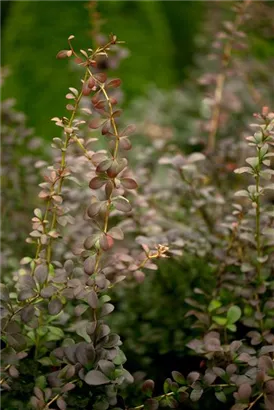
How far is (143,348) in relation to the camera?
4.99 feet

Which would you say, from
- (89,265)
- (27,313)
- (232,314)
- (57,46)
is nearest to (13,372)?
(27,313)

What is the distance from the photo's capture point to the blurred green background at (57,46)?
2.98 metres

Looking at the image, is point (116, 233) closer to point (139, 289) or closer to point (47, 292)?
point (47, 292)

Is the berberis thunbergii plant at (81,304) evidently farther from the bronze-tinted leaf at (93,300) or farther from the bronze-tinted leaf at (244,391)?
the bronze-tinted leaf at (244,391)

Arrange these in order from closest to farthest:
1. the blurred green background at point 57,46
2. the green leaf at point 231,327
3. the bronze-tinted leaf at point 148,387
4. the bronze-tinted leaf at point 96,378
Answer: the bronze-tinted leaf at point 96,378
the bronze-tinted leaf at point 148,387
the green leaf at point 231,327
the blurred green background at point 57,46

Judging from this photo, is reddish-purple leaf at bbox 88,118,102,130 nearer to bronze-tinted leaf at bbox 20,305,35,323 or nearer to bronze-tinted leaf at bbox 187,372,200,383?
bronze-tinted leaf at bbox 20,305,35,323

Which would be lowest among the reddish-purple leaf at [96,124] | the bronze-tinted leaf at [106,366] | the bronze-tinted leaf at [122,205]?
the bronze-tinted leaf at [106,366]

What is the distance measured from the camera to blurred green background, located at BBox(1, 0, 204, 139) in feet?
9.79

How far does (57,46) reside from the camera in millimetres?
3031

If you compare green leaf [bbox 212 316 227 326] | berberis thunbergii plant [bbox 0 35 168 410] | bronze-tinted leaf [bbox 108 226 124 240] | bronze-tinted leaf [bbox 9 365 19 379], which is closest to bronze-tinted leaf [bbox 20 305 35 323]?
berberis thunbergii plant [bbox 0 35 168 410]

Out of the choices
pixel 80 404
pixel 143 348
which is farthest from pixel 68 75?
pixel 80 404

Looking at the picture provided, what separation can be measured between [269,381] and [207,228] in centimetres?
62

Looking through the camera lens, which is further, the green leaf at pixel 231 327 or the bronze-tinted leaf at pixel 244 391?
the green leaf at pixel 231 327

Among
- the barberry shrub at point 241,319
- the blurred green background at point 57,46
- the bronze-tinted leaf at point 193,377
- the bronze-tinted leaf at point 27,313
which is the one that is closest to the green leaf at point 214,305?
the barberry shrub at point 241,319
